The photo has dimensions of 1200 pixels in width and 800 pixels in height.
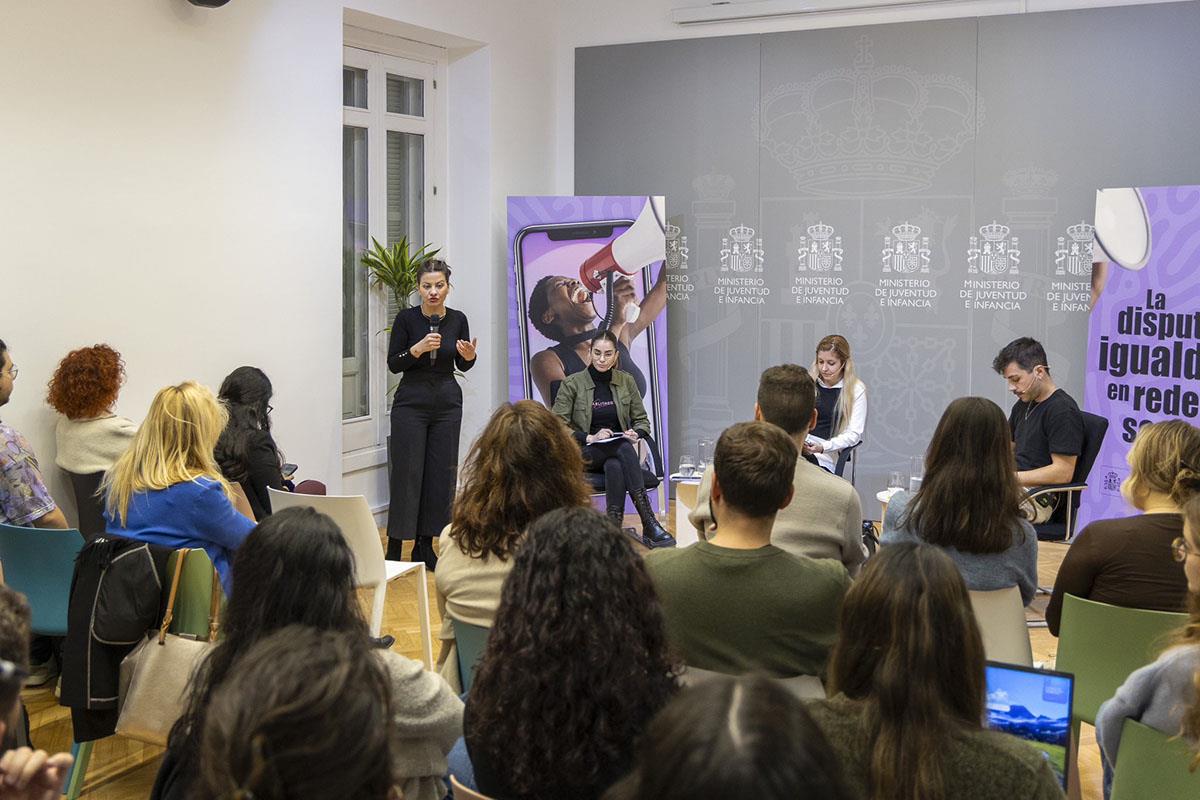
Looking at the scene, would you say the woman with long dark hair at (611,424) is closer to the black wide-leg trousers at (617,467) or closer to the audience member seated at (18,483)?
the black wide-leg trousers at (617,467)

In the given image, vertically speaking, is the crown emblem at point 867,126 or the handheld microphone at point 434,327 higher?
the crown emblem at point 867,126

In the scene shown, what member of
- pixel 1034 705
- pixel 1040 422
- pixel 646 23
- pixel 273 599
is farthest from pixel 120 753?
pixel 646 23

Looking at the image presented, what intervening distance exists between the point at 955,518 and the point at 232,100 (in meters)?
4.53

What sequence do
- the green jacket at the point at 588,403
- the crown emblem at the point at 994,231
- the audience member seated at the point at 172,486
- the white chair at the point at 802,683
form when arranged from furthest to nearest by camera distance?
the crown emblem at the point at 994,231 → the green jacket at the point at 588,403 → the audience member seated at the point at 172,486 → the white chair at the point at 802,683

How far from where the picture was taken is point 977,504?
3338 millimetres

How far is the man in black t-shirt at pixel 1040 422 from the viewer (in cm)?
568

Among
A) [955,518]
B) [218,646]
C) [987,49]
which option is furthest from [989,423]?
[987,49]

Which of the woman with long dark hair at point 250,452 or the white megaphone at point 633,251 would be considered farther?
the white megaphone at point 633,251

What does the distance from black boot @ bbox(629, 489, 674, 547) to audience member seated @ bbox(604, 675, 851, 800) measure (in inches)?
234

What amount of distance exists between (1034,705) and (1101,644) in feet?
3.62

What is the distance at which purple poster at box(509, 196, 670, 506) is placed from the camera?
8.00 metres

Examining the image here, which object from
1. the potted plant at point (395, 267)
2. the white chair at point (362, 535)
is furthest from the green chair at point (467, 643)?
the potted plant at point (395, 267)

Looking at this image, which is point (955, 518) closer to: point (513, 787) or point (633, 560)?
point (633, 560)

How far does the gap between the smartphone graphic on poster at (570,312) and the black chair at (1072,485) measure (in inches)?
118
